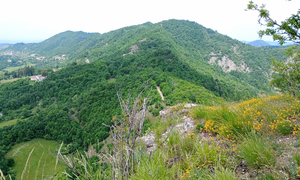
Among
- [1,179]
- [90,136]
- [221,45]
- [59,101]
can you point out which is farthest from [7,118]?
[221,45]

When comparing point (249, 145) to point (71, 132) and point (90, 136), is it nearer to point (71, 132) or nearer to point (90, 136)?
point (90, 136)

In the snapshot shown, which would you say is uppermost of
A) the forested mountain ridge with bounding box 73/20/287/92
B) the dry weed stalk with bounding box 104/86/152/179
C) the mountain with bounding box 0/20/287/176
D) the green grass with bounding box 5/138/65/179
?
the forested mountain ridge with bounding box 73/20/287/92

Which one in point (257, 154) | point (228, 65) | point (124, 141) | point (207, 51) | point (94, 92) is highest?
point (207, 51)

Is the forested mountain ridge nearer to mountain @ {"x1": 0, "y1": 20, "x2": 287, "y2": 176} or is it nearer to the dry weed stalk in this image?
mountain @ {"x1": 0, "y1": 20, "x2": 287, "y2": 176}

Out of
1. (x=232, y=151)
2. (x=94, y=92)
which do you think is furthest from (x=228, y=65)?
(x=232, y=151)

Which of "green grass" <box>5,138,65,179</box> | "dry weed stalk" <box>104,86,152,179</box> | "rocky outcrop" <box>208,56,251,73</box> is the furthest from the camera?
"rocky outcrop" <box>208,56,251,73</box>

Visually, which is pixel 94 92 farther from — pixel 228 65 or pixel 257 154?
pixel 228 65

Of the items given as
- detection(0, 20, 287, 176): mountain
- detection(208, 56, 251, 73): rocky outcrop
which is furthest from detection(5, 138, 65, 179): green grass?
detection(208, 56, 251, 73): rocky outcrop

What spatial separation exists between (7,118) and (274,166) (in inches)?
2940

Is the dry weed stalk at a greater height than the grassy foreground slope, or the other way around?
the dry weed stalk

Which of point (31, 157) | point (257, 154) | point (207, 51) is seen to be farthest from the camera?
point (207, 51)

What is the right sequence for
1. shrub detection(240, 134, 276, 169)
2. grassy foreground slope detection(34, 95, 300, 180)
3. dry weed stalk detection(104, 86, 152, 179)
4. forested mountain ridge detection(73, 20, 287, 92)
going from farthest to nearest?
1. forested mountain ridge detection(73, 20, 287, 92)
2. shrub detection(240, 134, 276, 169)
3. grassy foreground slope detection(34, 95, 300, 180)
4. dry weed stalk detection(104, 86, 152, 179)

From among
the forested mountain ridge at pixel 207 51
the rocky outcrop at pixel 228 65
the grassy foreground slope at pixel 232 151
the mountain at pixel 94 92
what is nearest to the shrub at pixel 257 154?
the grassy foreground slope at pixel 232 151

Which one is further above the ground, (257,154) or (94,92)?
(257,154)
